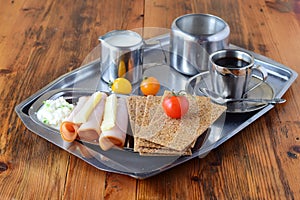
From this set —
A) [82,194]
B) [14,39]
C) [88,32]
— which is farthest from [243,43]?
[82,194]

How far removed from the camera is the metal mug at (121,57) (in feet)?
5.18

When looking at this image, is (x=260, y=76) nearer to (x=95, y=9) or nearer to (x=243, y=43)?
(x=243, y=43)

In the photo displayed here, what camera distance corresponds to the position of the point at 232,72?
1.48 meters

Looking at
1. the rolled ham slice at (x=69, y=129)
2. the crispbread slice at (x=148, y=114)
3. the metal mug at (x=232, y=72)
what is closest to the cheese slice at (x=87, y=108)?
the rolled ham slice at (x=69, y=129)

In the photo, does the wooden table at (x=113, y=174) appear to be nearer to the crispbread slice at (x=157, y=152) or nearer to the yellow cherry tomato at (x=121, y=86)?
the crispbread slice at (x=157, y=152)

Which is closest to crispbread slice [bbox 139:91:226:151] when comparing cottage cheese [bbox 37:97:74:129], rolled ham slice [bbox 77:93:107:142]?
rolled ham slice [bbox 77:93:107:142]

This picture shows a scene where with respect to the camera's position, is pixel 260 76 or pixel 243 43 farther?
pixel 243 43

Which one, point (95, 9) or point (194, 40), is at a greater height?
point (194, 40)

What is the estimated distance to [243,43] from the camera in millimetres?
1887

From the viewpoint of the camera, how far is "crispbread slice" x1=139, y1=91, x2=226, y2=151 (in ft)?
4.16

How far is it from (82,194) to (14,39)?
2.77 ft

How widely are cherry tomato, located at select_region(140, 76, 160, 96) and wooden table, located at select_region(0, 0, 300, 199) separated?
275 millimetres

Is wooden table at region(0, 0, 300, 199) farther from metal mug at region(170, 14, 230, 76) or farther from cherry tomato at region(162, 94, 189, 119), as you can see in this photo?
metal mug at region(170, 14, 230, 76)

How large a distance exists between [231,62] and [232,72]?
0.08m
